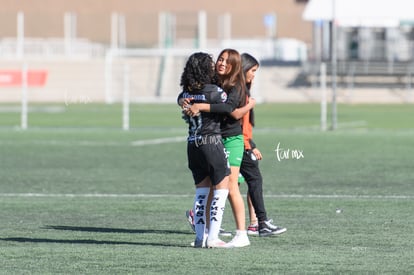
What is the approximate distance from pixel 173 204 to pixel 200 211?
4.00m

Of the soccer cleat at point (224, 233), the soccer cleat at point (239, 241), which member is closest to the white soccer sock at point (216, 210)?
the soccer cleat at point (239, 241)

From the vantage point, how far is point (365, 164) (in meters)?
20.8

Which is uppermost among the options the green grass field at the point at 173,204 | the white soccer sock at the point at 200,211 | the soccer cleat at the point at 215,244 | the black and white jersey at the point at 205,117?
the black and white jersey at the point at 205,117

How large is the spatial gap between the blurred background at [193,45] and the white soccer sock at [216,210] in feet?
118

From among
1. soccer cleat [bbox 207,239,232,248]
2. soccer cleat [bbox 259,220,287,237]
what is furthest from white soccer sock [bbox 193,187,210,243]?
soccer cleat [bbox 259,220,287,237]

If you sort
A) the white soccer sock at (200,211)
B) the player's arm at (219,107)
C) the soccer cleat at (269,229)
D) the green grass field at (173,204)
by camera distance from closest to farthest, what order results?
the green grass field at (173,204)
the player's arm at (219,107)
the white soccer sock at (200,211)
the soccer cleat at (269,229)

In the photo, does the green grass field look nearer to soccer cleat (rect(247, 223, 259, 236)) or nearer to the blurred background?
soccer cleat (rect(247, 223, 259, 236))

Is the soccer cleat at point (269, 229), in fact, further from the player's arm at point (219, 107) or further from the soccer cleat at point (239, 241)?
the player's arm at point (219, 107)

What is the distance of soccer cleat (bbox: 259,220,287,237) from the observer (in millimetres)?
11656

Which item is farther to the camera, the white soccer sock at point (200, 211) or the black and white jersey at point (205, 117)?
the white soccer sock at point (200, 211)

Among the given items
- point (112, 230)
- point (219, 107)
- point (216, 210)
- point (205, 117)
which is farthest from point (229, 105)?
point (112, 230)

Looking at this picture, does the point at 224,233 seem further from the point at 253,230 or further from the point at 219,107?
the point at 219,107

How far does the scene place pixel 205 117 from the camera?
10.7 meters

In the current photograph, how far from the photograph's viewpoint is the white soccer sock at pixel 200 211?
35.3 ft
